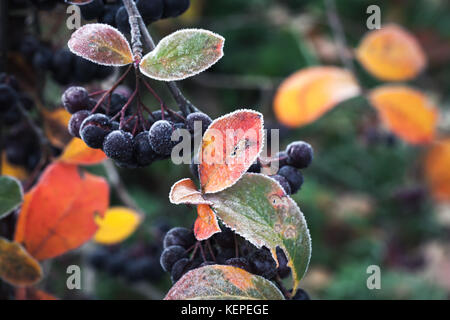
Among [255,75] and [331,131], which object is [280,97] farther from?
[331,131]

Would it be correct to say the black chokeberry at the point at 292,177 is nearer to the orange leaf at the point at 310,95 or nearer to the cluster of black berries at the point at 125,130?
the cluster of black berries at the point at 125,130

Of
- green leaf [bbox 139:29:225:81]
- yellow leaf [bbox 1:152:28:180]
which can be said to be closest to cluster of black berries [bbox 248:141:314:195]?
green leaf [bbox 139:29:225:81]

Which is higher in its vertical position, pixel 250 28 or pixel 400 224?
pixel 250 28

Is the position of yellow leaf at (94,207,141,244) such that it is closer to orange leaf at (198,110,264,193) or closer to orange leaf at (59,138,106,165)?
orange leaf at (59,138,106,165)

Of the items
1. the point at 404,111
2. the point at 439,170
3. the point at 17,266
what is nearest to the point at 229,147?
the point at 17,266

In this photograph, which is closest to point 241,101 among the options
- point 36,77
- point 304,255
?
point 36,77

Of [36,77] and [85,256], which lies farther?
[85,256]
